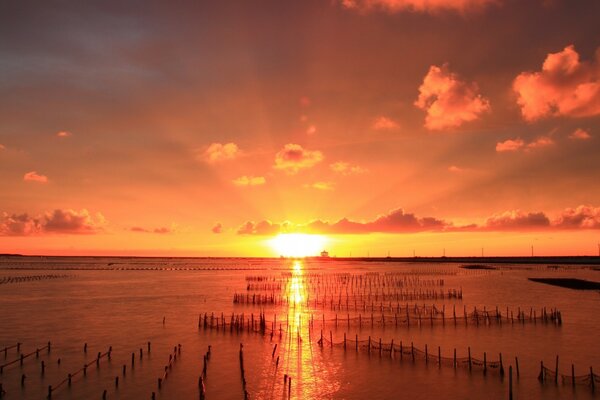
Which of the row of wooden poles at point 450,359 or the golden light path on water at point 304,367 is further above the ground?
the row of wooden poles at point 450,359

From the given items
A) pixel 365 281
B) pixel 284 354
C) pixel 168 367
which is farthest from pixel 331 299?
pixel 168 367

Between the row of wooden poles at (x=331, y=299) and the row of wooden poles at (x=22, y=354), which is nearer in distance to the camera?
the row of wooden poles at (x=22, y=354)

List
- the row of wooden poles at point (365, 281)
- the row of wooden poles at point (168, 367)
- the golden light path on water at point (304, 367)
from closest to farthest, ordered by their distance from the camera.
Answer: the golden light path on water at point (304, 367), the row of wooden poles at point (168, 367), the row of wooden poles at point (365, 281)

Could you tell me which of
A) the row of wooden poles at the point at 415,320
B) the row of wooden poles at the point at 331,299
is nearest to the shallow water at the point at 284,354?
the row of wooden poles at the point at 415,320

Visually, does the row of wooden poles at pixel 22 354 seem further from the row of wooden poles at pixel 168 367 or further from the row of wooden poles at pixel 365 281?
the row of wooden poles at pixel 365 281

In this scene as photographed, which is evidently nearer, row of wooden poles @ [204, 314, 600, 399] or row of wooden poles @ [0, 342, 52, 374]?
row of wooden poles @ [204, 314, 600, 399]

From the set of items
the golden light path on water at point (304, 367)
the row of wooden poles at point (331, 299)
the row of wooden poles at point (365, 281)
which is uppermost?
the golden light path on water at point (304, 367)

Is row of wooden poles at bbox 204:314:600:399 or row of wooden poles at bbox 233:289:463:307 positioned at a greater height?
row of wooden poles at bbox 204:314:600:399

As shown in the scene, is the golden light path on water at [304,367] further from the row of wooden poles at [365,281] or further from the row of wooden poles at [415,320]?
the row of wooden poles at [365,281]

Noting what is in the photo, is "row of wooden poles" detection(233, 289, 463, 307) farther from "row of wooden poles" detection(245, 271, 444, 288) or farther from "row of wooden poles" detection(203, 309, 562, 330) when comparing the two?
"row of wooden poles" detection(245, 271, 444, 288)

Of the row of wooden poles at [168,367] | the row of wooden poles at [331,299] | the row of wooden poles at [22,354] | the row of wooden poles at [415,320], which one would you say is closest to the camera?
the row of wooden poles at [168,367]

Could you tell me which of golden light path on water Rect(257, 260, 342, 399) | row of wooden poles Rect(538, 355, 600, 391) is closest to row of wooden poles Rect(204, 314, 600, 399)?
row of wooden poles Rect(538, 355, 600, 391)

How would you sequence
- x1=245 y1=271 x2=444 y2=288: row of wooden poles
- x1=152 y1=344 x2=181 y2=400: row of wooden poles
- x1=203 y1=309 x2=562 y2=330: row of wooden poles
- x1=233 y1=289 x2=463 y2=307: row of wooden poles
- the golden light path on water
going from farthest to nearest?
x1=245 y1=271 x2=444 y2=288: row of wooden poles
x1=233 y1=289 x2=463 y2=307: row of wooden poles
x1=203 y1=309 x2=562 y2=330: row of wooden poles
x1=152 y1=344 x2=181 y2=400: row of wooden poles
the golden light path on water

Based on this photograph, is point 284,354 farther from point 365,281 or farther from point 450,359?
point 365,281
